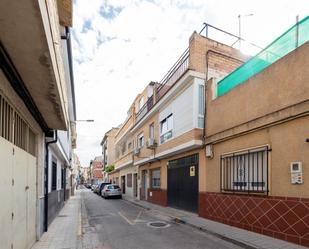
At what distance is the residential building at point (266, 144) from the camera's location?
768 centimetres

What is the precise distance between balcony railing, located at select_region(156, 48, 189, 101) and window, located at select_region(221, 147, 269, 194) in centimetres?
524

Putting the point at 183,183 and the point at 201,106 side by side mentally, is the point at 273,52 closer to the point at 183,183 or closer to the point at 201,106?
the point at 201,106

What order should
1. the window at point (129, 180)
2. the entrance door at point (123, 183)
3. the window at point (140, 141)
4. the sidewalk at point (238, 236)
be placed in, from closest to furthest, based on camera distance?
the sidewalk at point (238, 236) → the window at point (140, 141) → the window at point (129, 180) → the entrance door at point (123, 183)

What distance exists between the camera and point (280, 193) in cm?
827

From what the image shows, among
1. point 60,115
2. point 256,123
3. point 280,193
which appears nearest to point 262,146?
point 256,123

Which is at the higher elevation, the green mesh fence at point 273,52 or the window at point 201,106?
the green mesh fence at point 273,52

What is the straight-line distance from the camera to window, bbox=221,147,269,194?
9.20 meters

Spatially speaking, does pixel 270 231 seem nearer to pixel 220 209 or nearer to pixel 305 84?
pixel 220 209

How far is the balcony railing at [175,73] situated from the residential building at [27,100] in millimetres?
7035

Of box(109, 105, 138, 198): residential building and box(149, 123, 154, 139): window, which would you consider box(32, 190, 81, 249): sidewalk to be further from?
box(109, 105, 138, 198): residential building

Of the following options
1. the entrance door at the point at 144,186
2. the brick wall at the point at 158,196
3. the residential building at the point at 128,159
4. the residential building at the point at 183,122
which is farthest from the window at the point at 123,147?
the brick wall at the point at 158,196

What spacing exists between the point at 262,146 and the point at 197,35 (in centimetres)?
681

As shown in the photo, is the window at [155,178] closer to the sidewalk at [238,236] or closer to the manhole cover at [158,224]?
the manhole cover at [158,224]

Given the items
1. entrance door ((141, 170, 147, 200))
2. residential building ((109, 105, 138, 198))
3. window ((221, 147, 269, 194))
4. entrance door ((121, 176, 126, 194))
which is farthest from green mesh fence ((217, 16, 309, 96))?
entrance door ((121, 176, 126, 194))
